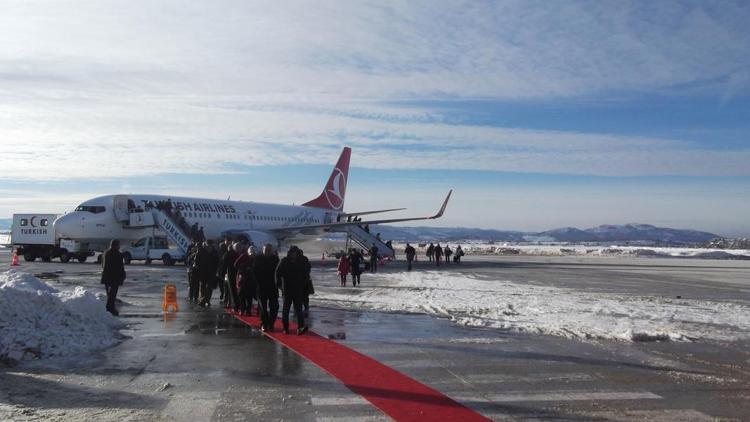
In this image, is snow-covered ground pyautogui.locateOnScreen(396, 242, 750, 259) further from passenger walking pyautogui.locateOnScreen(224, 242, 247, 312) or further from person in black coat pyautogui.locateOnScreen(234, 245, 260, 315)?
person in black coat pyautogui.locateOnScreen(234, 245, 260, 315)

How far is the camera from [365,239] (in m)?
41.2

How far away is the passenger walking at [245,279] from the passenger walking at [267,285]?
5.04 feet

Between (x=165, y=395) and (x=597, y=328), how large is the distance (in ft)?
25.9

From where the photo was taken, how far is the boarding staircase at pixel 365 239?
133ft

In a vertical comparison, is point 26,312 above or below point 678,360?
above

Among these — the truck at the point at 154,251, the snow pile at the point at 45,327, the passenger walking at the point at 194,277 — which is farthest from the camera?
the truck at the point at 154,251

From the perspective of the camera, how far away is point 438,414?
5.80 meters

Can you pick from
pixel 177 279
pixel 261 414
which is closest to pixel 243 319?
pixel 261 414

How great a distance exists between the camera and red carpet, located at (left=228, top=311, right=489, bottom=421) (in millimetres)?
5832

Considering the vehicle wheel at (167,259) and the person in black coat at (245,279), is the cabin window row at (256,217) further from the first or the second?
the person in black coat at (245,279)

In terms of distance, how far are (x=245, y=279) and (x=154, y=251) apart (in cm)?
2144

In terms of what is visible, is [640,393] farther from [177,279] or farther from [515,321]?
[177,279]

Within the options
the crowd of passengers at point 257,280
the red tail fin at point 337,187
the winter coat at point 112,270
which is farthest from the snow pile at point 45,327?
the red tail fin at point 337,187

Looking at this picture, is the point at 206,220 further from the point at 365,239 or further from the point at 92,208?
the point at 365,239
